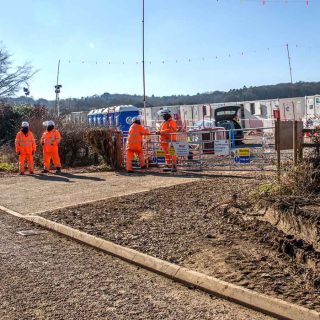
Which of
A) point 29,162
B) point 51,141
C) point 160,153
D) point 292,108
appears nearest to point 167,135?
point 160,153

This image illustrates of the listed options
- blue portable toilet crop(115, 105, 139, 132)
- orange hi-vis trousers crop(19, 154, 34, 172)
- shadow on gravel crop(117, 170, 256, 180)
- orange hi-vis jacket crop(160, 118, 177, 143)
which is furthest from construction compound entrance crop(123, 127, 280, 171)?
blue portable toilet crop(115, 105, 139, 132)

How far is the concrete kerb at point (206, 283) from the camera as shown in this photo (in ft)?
14.5

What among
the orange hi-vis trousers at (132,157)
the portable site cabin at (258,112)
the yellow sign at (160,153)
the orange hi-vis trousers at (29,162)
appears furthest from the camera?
the portable site cabin at (258,112)

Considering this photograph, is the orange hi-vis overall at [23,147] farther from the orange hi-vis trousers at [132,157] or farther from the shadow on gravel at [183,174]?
the orange hi-vis trousers at [132,157]

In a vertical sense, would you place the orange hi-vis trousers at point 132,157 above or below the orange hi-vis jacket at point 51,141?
below

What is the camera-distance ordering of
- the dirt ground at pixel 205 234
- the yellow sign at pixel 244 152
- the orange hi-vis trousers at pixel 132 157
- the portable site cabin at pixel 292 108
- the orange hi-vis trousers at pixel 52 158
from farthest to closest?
the portable site cabin at pixel 292 108 → the orange hi-vis trousers at pixel 52 158 → the orange hi-vis trousers at pixel 132 157 → the yellow sign at pixel 244 152 → the dirt ground at pixel 205 234

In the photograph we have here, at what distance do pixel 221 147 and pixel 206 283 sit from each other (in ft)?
29.4

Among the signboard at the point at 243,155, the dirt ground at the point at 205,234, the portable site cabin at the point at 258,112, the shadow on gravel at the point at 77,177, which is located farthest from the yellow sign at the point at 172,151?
the portable site cabin at the point at 258,112

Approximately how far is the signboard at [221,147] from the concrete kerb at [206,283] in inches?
274

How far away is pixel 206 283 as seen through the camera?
17.3 ft

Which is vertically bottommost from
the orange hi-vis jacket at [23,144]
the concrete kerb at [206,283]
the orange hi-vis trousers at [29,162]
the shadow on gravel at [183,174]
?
the concrete kerb at [206,283]

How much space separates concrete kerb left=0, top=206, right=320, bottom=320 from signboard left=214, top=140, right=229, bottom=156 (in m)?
6.96

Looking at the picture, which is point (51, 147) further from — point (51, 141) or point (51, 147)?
point (51, 141)

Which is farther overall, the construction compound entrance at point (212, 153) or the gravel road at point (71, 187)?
the construction compound entrance at point (212, 153)
